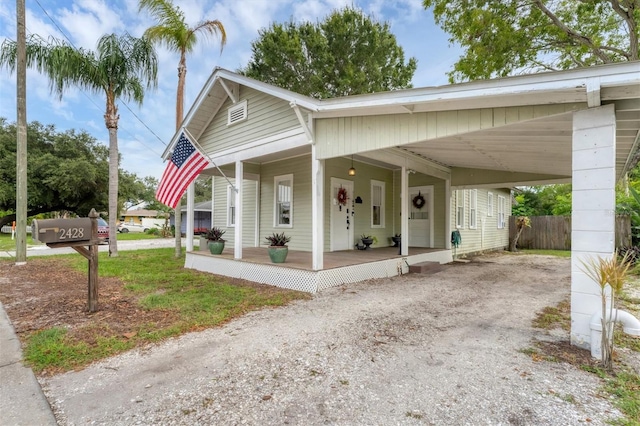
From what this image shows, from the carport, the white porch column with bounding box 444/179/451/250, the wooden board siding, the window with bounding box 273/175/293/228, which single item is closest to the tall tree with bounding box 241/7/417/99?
the window with bounding box 273/175/293/228

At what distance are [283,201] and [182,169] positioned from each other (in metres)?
3.53

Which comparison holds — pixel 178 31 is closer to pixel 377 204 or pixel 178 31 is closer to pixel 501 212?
pixel 377 204

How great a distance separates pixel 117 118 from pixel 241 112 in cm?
580

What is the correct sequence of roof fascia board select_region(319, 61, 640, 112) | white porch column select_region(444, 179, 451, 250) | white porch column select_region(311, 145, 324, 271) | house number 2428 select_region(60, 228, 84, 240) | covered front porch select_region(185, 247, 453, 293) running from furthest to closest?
white porch column select_region(444, 179, 451, 250)
covered front porch select_region(185, 247, 453, 293)
white porch column select_region(311, 145, 324, 271)
house number 2428 select_region(60, 228, 84, 240)
roof fascia board select_region(319, 61, 640, 112)

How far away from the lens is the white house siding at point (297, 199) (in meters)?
8.84

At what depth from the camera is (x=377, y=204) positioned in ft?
33.0

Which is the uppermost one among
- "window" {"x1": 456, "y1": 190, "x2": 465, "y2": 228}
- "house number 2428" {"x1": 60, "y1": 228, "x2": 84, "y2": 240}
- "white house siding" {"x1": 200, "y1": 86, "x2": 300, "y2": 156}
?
"white house siding" {"x1": 200, "y1": 86, "x2": 300, "y2": 156}

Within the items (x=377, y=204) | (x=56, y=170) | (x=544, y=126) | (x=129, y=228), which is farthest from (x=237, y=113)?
(x=129, y=228)

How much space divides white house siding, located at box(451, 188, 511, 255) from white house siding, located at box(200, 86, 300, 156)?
627 centimetres

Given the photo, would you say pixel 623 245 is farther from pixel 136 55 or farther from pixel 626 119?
pixel 136 55

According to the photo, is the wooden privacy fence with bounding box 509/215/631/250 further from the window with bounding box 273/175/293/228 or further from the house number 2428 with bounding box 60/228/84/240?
the house number 2428 with bounding box 60/228/84/240

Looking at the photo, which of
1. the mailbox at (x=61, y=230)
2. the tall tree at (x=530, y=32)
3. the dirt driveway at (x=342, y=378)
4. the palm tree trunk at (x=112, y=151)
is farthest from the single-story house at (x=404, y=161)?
the tall tree at (x=530, y=32)

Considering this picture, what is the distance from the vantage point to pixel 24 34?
899 centimetres

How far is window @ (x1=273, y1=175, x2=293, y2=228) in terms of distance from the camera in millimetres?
9266
